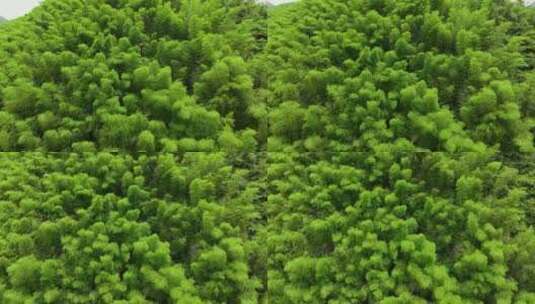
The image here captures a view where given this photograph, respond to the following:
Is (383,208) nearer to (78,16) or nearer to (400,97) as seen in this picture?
(400,97)

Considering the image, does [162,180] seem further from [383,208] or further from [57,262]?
[383,208]

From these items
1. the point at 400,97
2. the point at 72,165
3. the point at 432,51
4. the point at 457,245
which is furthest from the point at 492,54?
the point at 72,165

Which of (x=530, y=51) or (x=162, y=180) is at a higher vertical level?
(x=530, y=51)

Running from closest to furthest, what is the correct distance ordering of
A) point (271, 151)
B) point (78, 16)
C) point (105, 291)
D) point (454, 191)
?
point (105, 291)
point (454, 191)
point (271, 151)
point (78, 16)

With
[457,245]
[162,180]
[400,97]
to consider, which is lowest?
[457,245]

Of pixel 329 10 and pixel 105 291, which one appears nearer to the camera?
pixel 105 291

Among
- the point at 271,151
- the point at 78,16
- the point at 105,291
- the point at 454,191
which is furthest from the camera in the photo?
the point at 78,16
